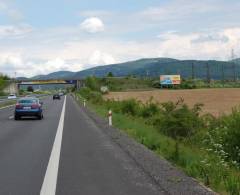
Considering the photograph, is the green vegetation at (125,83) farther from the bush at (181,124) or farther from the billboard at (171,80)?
the bush at (181,124)

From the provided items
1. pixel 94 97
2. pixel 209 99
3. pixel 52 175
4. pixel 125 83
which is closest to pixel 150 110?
pixel 52 175

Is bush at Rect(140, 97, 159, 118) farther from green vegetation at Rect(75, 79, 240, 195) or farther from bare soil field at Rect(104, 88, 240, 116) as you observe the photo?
green vegetation at Rect(75, 79, 240, 195)

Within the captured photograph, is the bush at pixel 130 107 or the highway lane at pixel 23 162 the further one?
the bush at pixel 130 107

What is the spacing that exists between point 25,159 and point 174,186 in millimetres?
5044

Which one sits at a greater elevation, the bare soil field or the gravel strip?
the gravel strip

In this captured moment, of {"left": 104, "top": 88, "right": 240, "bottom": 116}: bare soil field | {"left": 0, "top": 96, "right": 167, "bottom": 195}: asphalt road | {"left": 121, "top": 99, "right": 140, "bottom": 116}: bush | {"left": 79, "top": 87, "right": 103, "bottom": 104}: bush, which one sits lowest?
{"left": 104, "top": 88, "right": 240, "bottom": 116}: bare soil field

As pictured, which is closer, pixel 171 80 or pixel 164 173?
pixel 164 173

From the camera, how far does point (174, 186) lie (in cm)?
864

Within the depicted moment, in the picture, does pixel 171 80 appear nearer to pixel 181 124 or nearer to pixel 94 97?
pixel 94 97

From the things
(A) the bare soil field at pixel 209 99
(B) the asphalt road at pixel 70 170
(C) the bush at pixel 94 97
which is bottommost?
(A) the bare soil field at pixel 209 99

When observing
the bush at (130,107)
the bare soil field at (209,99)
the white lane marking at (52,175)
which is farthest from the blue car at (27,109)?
the white lane marking at (52,175)

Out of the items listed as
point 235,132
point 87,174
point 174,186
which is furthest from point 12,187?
point 235,132

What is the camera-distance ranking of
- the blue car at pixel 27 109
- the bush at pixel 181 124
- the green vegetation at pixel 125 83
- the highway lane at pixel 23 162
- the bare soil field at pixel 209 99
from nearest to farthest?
the highway lane at pixel 23 162 < the bush at pixel 181 124 < the blue car at pixel 27 109 < the bare soil field at pixel 209 99 < the green vegetation at pixel 125 83

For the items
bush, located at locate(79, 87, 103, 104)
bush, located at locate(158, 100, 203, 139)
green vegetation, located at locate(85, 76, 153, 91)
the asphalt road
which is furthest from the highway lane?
green vegetation, located at locate(85, 76, 153, 91)
